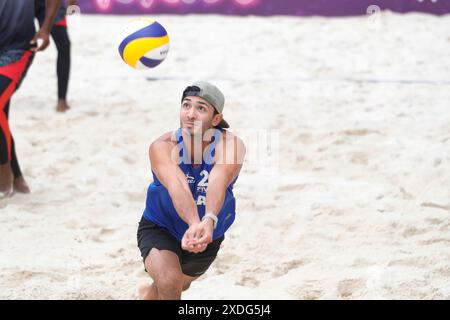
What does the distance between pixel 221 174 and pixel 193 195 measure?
0.69 feet

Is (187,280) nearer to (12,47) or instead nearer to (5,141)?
(5,141)

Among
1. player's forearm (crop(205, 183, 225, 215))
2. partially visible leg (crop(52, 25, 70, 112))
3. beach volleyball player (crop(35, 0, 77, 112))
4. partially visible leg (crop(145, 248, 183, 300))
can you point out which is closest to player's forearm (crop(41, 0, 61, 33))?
beach volleyball player (crop(35, 0, 77, 112))

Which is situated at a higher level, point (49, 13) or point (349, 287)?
point (49, 13)

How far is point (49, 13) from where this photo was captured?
498 cm

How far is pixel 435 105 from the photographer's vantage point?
7109 mm

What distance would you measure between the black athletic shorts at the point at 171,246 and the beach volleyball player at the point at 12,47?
1.93 m

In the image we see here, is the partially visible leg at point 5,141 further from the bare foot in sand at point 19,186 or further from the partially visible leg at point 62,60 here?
the partially visible leg at point 62,60

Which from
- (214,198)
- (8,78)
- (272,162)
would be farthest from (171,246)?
(272,162)

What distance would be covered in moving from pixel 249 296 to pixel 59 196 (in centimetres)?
194

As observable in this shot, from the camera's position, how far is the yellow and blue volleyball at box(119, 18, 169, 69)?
4285 millimetres

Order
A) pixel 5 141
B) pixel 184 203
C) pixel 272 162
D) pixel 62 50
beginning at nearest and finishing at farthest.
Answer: pixel 184 203
pixel 5 141
pixel 272 162
pixel 62 50
